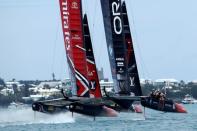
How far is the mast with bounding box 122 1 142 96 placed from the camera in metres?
78.1

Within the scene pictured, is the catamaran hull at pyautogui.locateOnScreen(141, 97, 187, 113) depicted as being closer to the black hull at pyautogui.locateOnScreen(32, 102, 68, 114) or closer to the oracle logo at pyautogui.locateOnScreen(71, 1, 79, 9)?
the black hull at pyautogui.locateOnScreen(32, 102, 68, 114)

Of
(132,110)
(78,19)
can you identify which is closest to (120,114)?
(132,110)

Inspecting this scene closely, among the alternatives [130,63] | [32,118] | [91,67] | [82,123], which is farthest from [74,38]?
[82,123]

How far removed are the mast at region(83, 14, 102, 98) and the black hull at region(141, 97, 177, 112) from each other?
373 centimetres

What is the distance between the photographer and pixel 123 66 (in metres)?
78.5

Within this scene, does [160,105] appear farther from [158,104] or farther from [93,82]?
[93,82]

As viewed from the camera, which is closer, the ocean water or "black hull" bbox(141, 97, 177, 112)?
the ocean water

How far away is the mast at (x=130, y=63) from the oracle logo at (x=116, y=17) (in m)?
0.46

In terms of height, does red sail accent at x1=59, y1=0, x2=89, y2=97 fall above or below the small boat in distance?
above

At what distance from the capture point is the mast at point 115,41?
78.3 meters

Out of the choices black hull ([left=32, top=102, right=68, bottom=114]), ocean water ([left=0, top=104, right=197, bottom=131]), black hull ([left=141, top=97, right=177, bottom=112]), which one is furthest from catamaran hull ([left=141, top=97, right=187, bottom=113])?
black hull ([left=32, top=102, right=68, bottom=114])

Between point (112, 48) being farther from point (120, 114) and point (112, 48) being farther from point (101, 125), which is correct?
point (101, 125)

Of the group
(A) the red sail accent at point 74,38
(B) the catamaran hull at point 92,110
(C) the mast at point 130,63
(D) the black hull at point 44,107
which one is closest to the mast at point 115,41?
(C) the mast at point 130,63

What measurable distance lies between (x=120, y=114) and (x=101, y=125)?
29.4 feet
